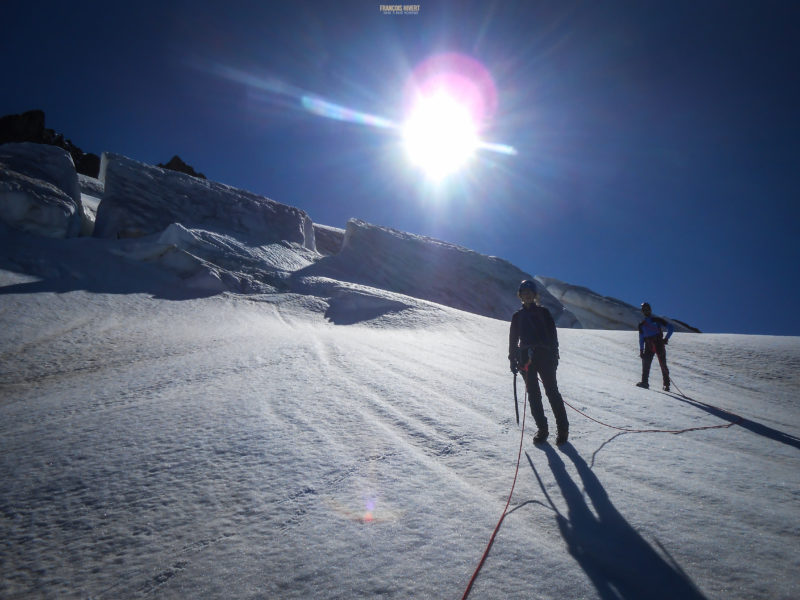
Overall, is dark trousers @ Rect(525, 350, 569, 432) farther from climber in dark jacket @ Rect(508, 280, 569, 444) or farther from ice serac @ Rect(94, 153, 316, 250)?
ice serac @ Rect(94, 153, 316, 250)

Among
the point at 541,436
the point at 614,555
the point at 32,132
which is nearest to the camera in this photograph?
the point at 614,555

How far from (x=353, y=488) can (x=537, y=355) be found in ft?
9.09

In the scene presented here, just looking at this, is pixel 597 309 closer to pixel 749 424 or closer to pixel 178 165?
pixel 749 424

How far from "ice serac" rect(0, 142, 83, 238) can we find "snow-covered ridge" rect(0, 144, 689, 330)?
0.13ft

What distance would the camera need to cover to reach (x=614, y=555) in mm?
2385

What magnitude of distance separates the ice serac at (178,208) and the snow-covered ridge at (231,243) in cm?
5

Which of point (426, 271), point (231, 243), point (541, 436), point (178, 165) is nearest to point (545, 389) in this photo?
point (541, 436)

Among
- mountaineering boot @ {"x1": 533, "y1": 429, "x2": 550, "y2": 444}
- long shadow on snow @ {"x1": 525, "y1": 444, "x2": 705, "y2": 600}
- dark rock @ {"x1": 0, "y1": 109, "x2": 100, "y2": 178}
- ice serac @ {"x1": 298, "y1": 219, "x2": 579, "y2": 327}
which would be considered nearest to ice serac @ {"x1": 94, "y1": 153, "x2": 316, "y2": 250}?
ice serac @ {"x1": 298, "y1": 219, "x2": 579, "y2": 327}

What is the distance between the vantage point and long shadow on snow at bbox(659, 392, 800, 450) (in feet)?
17.9

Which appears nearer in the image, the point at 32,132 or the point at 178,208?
the point at 178,208

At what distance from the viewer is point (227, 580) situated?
2080mm

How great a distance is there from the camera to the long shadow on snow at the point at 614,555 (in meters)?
2.11

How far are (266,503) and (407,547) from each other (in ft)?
3.76

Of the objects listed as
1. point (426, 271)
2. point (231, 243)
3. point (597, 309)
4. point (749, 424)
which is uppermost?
point (426, 271)
